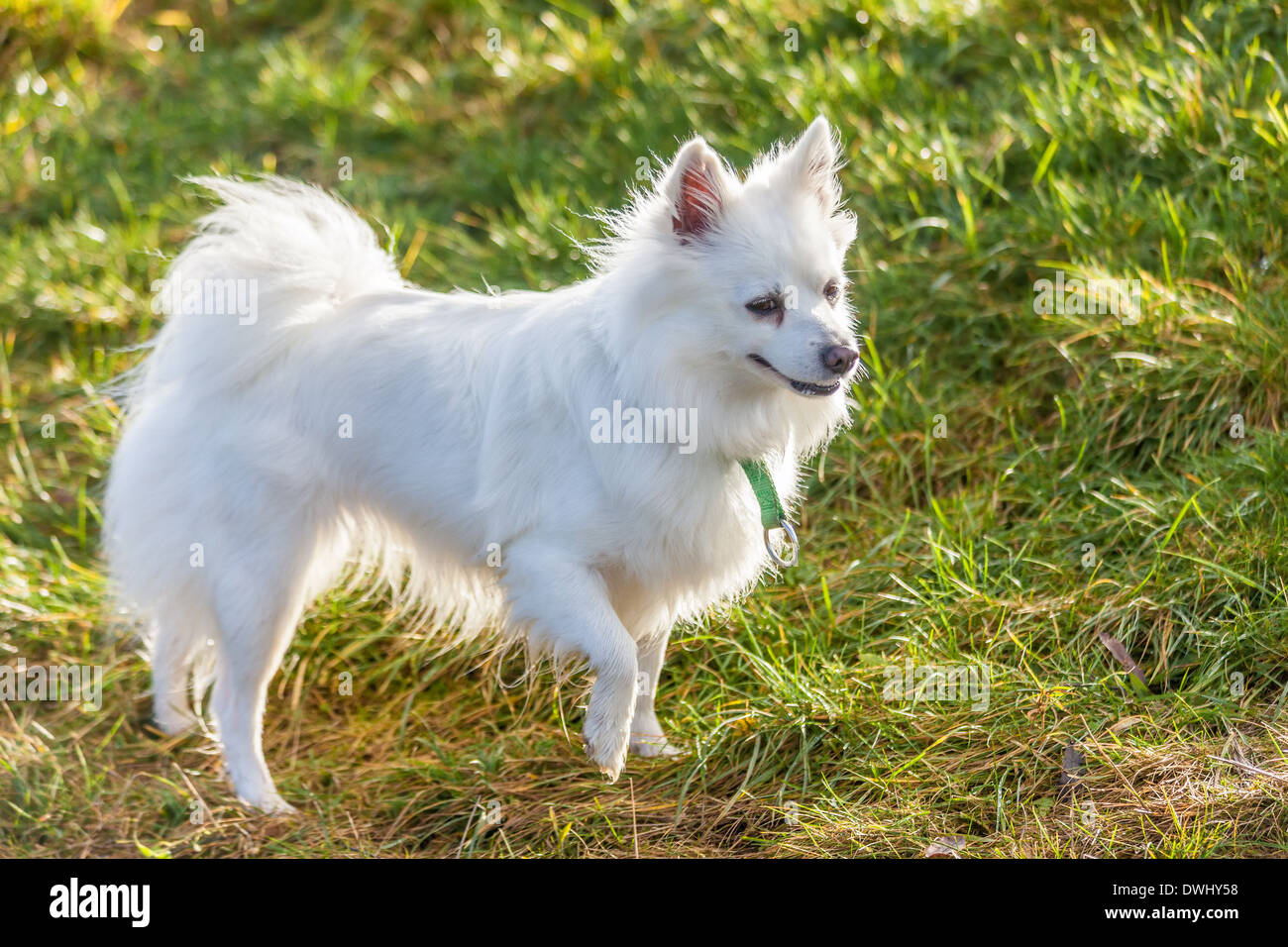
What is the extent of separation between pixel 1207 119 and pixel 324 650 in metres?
3.86

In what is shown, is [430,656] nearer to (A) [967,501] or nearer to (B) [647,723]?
(B) [647,723]

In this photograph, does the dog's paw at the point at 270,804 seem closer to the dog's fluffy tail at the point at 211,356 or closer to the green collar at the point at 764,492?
the dog's fluffy tail at the point at 211,356

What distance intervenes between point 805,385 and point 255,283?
1.66m

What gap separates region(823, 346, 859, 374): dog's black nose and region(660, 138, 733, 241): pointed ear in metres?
0.45

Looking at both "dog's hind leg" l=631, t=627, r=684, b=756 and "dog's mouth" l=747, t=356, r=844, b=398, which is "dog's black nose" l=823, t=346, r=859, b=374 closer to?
"dog's mouth" l=747, t=356, r=844, b=398

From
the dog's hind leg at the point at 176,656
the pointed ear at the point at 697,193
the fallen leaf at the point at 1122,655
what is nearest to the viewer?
the pointed ear at the point at 697,193

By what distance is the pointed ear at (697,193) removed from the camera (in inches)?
125

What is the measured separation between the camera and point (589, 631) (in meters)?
3.27

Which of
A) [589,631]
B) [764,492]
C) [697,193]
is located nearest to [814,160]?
[697,193]

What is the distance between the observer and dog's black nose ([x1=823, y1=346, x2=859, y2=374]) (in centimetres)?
306

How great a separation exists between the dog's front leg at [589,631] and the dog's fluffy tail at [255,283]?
1.04 metres

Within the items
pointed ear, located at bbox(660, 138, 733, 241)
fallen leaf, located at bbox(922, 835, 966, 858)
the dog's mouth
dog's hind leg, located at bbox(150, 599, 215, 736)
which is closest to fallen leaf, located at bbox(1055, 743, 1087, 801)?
fallen leaf, located at bbox(922, 835, 966, 858)

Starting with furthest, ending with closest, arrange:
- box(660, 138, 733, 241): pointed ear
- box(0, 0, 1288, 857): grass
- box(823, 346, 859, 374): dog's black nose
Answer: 1. box(0, 0, 1288, 857): grass
2. box(660, 138, 733, 241): pointed ear
3. box(823, 346, 859, 374): dog's black nose

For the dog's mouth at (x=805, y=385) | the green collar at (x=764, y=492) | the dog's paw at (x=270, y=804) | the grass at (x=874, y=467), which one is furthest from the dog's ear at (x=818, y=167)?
the dog's paw at (x=270, y=804)
